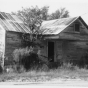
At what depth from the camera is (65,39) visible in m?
18.3

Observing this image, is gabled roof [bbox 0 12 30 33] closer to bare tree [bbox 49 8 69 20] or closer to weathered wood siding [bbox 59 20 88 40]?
weathered wood siding [bbox 59 20 88 40]

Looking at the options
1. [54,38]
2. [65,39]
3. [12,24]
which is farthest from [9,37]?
[65,39]

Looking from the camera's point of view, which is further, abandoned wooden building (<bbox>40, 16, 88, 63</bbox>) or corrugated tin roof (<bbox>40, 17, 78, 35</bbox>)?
abandoned wooden building (<bbox>40, 16, 88, 63</bbox>)

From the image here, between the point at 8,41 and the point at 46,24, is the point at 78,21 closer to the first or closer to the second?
the point at 46,24

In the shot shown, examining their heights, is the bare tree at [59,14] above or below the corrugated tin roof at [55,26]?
above

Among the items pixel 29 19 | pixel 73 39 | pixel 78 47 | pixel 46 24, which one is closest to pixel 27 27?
pixel 29 19

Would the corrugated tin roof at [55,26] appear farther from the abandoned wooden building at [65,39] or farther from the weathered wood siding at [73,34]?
the weathered wood siding at [73,34]

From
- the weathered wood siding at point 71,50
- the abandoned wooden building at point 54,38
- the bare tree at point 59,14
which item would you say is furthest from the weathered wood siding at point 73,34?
the bare tree at point 59,14

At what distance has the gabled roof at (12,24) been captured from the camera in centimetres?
1703

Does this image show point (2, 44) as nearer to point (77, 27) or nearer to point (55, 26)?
point (55, 26)

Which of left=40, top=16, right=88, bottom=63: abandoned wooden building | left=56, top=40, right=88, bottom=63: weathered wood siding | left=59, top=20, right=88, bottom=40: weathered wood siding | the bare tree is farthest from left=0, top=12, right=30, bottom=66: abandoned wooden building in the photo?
the bare tree

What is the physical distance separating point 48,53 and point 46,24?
107 inches

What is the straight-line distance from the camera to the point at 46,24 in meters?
20.2

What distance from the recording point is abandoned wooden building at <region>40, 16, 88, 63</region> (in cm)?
1790
